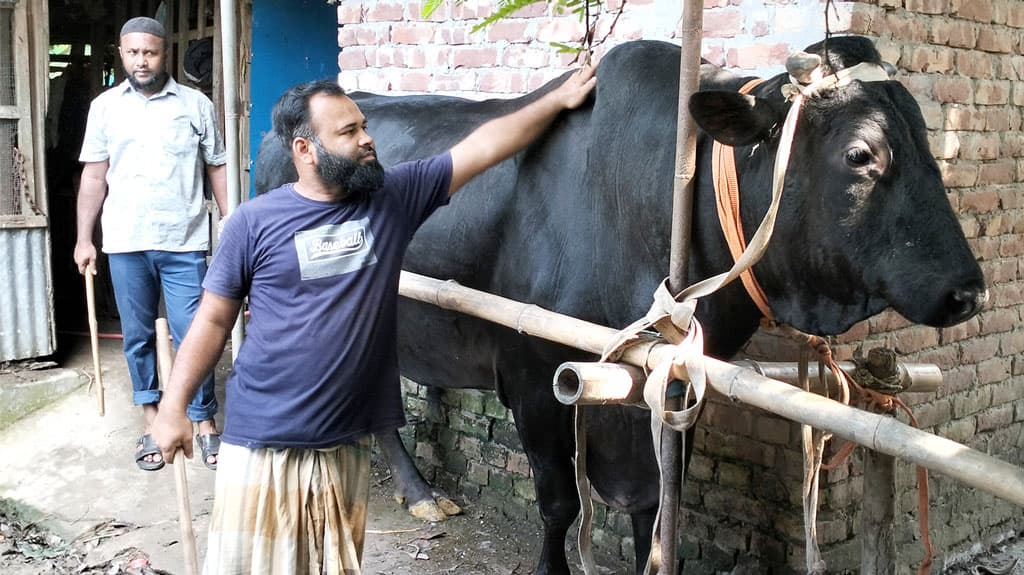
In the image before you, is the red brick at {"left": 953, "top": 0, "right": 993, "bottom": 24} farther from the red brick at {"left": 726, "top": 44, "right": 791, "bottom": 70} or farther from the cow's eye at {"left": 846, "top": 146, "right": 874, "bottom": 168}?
the cow's eye at {"left": 846, "top": 146, "right": 874, "bottom": 168}

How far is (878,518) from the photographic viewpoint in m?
2.18

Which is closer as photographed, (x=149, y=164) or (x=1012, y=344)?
(x=1012, y=344)

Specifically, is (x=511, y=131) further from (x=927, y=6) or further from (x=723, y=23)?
(x=927, y=6)

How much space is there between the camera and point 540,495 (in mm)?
3152

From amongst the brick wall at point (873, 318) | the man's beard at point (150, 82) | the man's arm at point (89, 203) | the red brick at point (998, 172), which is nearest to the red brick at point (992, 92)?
the brick wall at point (873, 318)

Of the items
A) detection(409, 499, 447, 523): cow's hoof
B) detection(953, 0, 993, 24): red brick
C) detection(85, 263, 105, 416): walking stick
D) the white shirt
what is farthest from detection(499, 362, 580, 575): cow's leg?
detection(85, 263, 105, 416): walking stick

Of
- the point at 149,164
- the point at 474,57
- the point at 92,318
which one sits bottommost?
the point at 92,318

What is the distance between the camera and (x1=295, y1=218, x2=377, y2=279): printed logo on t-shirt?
2.43m

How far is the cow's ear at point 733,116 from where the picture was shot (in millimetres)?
1935

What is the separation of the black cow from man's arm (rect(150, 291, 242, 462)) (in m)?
0.87

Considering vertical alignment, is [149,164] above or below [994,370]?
above

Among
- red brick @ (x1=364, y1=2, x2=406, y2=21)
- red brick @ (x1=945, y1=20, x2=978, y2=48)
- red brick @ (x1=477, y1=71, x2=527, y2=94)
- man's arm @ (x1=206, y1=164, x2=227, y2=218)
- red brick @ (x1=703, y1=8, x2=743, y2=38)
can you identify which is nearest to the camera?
red brick @ (x1=703, y1=8, x2=743, y2=38)

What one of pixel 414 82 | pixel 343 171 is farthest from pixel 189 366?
pixel 414 82

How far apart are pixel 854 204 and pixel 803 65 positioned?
0.29 m
